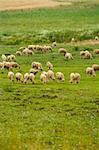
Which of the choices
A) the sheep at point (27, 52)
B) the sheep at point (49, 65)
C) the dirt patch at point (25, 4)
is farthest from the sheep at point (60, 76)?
the dirt patch at point (25, 4)

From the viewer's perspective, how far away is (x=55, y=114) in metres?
Result: 23.1

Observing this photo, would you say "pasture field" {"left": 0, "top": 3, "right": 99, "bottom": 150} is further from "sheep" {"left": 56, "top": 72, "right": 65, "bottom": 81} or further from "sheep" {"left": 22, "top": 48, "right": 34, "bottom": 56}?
"sheep" {"left": 22, "top": 48, "right": 34, "bottom": 56}

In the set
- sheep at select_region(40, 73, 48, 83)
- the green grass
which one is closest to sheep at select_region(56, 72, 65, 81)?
sheep at select_region(40, 73, 48, 83)

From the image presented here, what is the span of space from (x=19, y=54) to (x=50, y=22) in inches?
1055

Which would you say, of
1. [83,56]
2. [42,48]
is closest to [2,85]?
[83,56]

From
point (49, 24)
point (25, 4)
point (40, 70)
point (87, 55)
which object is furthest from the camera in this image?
point (25, 4)

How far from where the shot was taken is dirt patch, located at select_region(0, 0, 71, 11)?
85.1m

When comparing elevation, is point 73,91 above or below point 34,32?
below

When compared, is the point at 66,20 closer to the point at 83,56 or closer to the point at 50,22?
the point at 50,22

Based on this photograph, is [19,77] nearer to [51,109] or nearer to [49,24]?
[51,109]

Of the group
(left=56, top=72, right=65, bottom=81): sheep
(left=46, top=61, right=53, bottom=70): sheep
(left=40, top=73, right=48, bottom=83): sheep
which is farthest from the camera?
(left=46, top=61, right=53, bottom=70): sheep

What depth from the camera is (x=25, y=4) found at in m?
88.7

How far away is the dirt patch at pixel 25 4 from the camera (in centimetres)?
8506

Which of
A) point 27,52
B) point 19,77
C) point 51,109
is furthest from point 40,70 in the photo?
point 51,109
